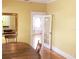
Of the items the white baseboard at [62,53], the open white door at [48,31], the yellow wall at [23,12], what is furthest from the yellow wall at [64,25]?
the yellow wall at [23,12]

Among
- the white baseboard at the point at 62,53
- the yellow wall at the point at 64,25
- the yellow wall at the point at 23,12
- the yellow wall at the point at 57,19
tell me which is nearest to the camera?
the yellow wall at the point at 64,25

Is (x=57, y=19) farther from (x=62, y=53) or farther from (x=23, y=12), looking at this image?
(x=23, y=12)

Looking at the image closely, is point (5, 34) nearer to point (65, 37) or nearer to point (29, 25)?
point (29, 25)

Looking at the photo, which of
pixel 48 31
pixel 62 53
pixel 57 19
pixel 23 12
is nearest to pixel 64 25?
pixel 57 19

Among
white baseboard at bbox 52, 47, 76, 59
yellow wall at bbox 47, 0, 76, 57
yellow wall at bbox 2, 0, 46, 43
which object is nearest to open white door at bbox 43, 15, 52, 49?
yellow wall at bbox 47, 0, 76, 57

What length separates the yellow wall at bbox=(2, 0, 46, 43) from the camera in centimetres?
644

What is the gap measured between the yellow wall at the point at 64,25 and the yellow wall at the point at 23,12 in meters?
1.31

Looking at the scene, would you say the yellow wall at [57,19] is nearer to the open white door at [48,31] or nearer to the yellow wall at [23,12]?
the yellow wall at [23,12]

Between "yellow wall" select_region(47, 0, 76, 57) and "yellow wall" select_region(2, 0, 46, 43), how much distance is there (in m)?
1.31

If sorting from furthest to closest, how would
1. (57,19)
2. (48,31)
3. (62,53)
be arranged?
(48,31)
(57,19)
(62,53)

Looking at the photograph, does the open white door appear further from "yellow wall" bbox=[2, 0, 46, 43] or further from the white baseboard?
"yellow wall" bbox=[2, 0, 46, 43]

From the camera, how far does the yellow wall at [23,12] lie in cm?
644

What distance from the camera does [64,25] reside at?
16.9ft

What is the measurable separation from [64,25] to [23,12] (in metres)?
2.61
